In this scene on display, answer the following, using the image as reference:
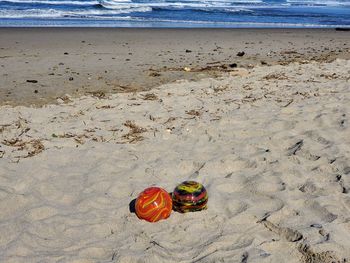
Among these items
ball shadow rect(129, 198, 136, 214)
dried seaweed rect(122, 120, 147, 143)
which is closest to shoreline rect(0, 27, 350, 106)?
dried seaweed rect(122, 120, 147, 143)

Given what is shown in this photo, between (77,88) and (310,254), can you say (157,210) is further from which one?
(77,88)

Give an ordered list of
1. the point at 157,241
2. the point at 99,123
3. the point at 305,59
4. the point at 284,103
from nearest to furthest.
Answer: the point at 157,241, the point at 99,123, the point at 284,103, the point at 305,59

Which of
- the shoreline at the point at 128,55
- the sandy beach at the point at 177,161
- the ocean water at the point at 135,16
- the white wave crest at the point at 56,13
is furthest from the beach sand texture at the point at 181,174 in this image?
the white wave crest at the point at 56,13

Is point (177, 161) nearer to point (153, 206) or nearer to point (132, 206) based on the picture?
point (132, 206)

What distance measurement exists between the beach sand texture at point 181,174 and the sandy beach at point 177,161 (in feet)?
0.04

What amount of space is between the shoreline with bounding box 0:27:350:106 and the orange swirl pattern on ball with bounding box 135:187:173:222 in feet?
11.1

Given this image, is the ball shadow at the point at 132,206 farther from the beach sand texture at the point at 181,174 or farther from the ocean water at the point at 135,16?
the ocean water at the point at 135,16

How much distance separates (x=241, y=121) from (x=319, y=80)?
8.76ft

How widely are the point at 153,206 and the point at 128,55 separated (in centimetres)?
733

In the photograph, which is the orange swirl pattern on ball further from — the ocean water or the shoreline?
the ocean water

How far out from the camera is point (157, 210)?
10.3 ft

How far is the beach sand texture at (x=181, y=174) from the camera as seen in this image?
9.52ft

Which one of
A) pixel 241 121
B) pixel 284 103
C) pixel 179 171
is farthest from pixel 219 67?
pixel 179 171

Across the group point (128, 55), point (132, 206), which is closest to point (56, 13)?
point (128, 55)
